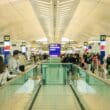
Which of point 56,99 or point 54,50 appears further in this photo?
point 54,50

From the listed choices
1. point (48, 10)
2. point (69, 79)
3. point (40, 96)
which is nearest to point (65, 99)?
point (40, 96)

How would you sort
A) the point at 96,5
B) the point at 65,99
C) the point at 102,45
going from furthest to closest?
the point at 102,45 < the point at 96,5 < the point at 65,99

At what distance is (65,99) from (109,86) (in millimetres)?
8887

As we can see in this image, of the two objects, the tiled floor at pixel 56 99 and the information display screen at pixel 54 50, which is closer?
the tiled floor at pixel 56 99

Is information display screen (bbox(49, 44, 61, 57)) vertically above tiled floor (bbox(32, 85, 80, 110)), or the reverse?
information display screen (bbox(49, 44, 61, 57))

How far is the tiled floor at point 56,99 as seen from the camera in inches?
526

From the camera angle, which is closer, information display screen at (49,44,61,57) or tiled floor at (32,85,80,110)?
tiled floor at (32,85,80,110)

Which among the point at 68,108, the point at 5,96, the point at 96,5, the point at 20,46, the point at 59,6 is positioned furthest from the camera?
the point at 20,46

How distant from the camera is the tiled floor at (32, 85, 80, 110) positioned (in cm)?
1336

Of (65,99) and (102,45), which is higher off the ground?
(102,45)

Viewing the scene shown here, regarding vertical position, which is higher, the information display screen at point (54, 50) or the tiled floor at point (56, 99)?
the information display screen at point (54, 50)

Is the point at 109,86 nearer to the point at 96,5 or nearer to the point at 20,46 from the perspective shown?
the point at 96,5

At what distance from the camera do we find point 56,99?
15336 millimetres

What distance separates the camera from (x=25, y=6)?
20.0 m
